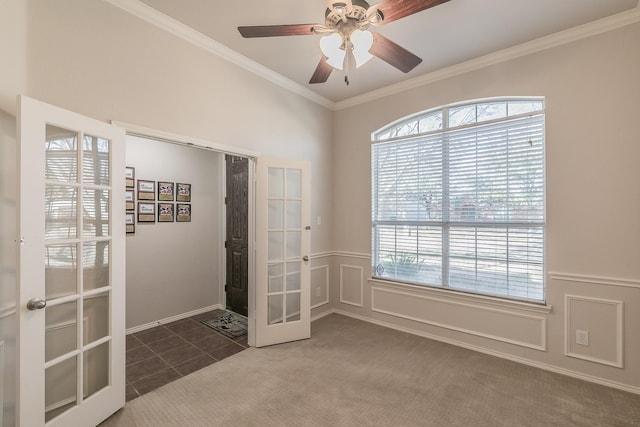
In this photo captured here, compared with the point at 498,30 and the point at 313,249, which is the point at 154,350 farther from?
the point at 498,30

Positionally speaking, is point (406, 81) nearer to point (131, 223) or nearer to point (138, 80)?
point (138, 80)

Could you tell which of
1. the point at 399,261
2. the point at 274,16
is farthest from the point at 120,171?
the point at 399,261

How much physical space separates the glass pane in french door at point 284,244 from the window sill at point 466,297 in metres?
1.12

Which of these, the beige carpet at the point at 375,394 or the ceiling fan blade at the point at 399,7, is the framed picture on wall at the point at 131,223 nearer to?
the beige carpet at the point at 375,394

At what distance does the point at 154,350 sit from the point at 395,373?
2411 mm

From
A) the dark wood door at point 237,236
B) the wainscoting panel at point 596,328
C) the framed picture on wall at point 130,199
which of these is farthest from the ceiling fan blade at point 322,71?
the wainscoting panel at point 596,328

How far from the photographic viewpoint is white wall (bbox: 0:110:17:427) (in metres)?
1.66

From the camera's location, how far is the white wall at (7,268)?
1.66m

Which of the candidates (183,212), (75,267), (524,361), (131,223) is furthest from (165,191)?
(524,361)

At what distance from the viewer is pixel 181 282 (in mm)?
4047

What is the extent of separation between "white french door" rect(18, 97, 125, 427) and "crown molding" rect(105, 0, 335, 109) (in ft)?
3.20

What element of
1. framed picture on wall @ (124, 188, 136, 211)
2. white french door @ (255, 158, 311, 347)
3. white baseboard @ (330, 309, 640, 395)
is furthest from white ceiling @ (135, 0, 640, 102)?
white baseboard @ (330, 309, 640, 395)

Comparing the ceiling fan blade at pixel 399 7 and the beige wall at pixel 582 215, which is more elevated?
the ceiling fan blade at pixel 399 7

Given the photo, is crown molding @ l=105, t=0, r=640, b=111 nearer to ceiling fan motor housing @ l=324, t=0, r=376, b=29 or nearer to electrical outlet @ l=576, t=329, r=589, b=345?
ceiling fan motor housing @ l=324, t=0, r=376, b=29
